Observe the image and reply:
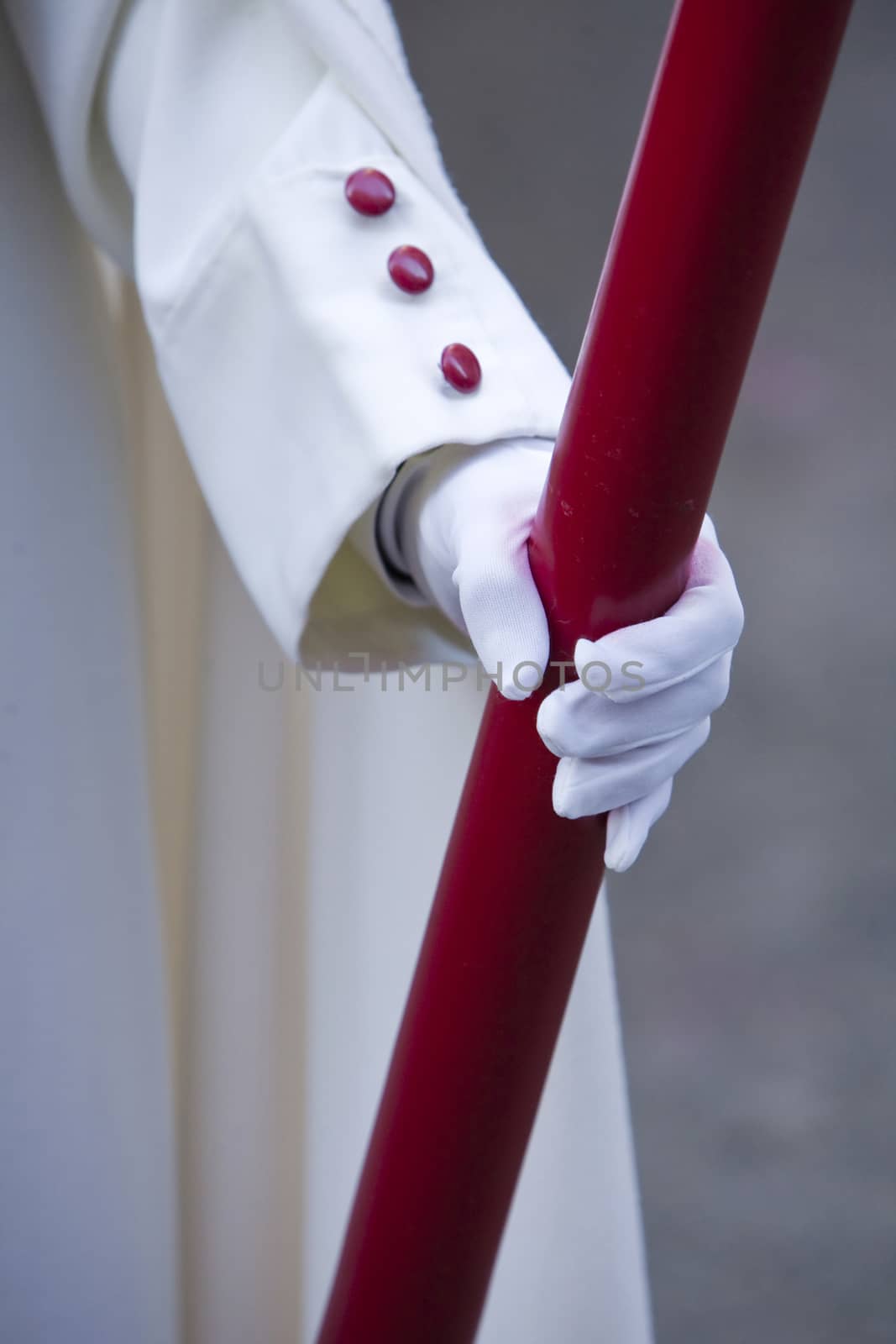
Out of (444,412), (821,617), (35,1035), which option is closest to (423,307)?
(444,412)

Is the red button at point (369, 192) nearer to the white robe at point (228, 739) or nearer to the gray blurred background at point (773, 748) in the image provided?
the white robe at point (228, 739)

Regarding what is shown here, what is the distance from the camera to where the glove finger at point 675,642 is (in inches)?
12.8

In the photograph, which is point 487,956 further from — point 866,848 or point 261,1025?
point 866,848

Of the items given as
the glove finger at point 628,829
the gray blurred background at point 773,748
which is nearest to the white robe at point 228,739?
the glove finger at point 628,829

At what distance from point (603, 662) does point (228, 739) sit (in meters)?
0.25

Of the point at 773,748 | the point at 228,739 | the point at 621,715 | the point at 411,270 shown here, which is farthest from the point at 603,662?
the point at 773,748

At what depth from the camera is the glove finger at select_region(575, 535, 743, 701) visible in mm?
A: 326

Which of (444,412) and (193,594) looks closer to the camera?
(444,412)

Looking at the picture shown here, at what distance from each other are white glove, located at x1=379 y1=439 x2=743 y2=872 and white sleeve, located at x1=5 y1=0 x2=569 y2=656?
0.07ft

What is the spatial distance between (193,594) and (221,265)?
17 cm

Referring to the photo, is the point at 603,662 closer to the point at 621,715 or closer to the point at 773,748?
the point at 621,715

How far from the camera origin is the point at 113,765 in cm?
50

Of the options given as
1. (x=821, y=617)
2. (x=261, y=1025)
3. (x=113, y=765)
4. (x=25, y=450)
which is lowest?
(x=821, y=617)

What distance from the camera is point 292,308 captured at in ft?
1.32
